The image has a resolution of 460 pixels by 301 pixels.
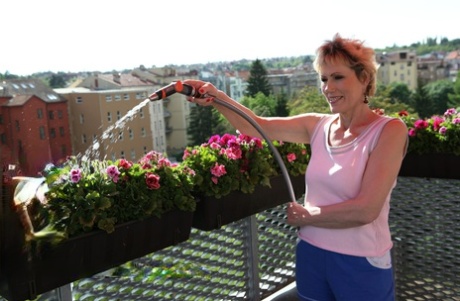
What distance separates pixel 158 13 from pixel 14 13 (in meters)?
Answer: 1.27

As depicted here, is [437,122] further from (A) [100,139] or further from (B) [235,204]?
(A) [100,139]

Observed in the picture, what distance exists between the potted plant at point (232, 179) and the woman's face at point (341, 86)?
606mm

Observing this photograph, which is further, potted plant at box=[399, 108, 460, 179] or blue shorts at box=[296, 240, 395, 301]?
potted plant at box=[399, 108, 460, 179]

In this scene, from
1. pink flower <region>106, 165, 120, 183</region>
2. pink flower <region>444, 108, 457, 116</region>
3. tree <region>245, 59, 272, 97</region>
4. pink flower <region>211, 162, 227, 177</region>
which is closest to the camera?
Answer: pink flower <region>106, 165, 120, 183</region>

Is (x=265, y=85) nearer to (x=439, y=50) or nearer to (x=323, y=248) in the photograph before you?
(x=323, y=248)

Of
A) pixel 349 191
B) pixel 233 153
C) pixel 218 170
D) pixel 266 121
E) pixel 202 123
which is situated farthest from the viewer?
pixel 202 123

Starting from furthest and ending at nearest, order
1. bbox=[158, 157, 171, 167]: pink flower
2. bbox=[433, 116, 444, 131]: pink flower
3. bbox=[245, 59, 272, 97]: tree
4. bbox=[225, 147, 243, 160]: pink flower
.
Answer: bbox=[245, 59, 272, 97]: tree, bbox=[433, 116, 444, 131]: pink flower, bbox=[225, 147, 243, 160]: pink flower, bbox=[158, 157, 171, 167]: pink flower

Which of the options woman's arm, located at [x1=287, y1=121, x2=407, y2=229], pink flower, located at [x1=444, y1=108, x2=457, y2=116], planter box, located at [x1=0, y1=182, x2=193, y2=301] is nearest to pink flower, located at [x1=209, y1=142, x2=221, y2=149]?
planter box, located at [x1=0, y1=182, x2=193, y2=301]

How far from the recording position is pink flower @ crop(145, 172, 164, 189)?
164cm

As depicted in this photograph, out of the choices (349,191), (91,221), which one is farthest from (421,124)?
(91,221)

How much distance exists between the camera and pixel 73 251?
1.42 m

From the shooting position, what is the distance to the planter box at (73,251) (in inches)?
50.2

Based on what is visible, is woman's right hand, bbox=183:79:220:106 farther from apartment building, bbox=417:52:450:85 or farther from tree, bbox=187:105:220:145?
apartment building, bbox=417:52:450:85

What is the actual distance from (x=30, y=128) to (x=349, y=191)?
2.81 ft
